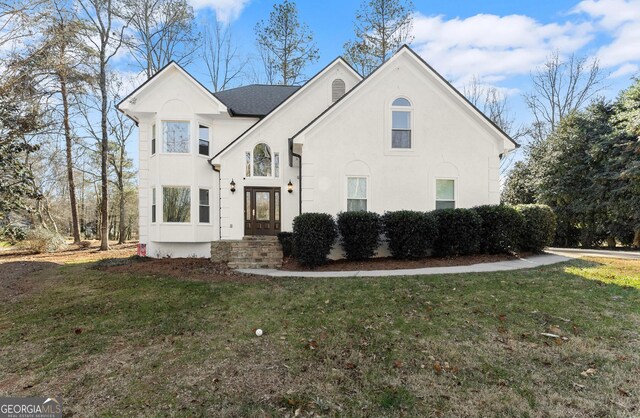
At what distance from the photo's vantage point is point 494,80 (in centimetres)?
2766

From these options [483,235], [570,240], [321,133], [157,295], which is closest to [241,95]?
[321,133]

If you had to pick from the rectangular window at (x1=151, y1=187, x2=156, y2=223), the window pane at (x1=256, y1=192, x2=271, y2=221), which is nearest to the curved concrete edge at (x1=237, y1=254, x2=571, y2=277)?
the window pane at (x1=256, y1=192, x2=271, y2=221)

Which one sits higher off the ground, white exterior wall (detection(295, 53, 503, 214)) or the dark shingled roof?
the dark shingled roof

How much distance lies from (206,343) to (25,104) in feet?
32.0

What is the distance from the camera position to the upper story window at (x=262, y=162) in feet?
44.3

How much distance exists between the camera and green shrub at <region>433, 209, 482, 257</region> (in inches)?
405

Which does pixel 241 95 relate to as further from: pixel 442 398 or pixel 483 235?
pixel 442 398

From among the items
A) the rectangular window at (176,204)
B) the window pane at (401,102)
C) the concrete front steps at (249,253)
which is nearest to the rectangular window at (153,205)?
the rectangular window at (176,204)

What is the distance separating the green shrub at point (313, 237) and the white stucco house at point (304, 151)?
140 centimetres

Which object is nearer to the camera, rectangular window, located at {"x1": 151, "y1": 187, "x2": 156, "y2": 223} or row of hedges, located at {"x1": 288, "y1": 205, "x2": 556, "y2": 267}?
row of hedges, located at {"x1": 288, "y1": 205, "x2": 556, "y2": 267}

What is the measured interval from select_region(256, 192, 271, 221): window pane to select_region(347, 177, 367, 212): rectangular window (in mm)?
3736

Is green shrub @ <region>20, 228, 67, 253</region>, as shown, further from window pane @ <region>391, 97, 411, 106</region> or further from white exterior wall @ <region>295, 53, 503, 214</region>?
window pane @ <region>391, 97, 411, 106</region>

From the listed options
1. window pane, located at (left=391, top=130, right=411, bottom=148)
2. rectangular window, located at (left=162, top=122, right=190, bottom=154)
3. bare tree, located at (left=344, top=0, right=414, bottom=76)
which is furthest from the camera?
bare tree, located at (left=344, top=0, right=414, bottom=76)

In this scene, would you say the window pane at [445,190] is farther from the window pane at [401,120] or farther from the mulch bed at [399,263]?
the mulch bed at [399,263]
